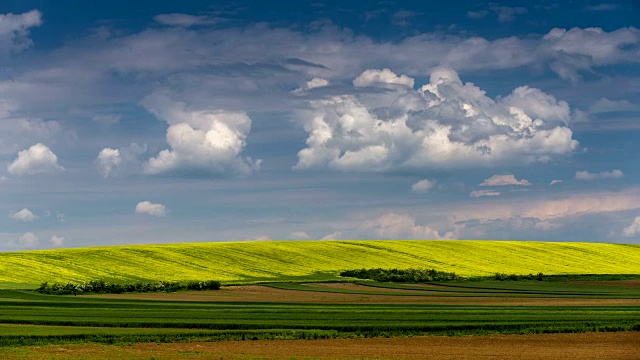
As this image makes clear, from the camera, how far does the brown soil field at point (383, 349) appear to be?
4512 cm

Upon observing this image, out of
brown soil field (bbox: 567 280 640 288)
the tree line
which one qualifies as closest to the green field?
brown soil field (bbox: 567 280 640 288)

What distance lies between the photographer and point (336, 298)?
85.2 m

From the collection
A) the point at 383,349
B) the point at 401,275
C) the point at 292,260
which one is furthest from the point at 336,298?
the point at 292,260

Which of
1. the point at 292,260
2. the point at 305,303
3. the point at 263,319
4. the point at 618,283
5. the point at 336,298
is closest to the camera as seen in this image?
the point at 263,319

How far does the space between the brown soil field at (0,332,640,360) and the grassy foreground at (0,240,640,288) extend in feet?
174

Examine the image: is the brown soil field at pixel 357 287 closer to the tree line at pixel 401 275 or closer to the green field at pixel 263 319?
the tree line at pixel 401 275

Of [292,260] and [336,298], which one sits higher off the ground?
[292,260]

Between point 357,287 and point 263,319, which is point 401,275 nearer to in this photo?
point 357,287

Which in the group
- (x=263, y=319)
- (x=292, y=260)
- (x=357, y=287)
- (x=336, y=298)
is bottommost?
(x=263, y=319)

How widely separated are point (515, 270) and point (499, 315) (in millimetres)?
68501

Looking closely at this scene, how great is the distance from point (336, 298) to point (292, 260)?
45.1m

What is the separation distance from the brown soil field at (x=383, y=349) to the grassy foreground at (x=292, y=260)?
2083 inches

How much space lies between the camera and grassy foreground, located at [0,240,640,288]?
10894 centimetres

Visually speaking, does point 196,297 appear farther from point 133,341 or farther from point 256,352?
point 256,352
